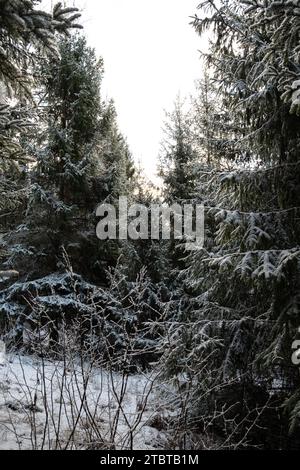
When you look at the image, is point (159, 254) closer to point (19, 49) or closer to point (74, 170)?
point (74, 170)

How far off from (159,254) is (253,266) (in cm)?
663

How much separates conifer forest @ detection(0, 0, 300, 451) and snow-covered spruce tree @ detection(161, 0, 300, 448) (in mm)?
28

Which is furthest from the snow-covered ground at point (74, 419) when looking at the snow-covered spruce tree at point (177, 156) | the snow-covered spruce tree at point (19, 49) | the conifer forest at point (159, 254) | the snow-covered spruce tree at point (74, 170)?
the snow-covered spruce tree at point (177, 156)

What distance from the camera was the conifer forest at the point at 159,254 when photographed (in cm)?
455

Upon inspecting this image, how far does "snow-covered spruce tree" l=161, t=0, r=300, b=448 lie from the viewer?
5.00 meters

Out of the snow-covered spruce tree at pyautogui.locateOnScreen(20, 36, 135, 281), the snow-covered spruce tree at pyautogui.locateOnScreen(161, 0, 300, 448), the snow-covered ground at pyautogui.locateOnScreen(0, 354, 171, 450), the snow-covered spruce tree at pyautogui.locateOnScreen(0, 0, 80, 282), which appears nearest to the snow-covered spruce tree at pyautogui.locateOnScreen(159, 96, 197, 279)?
the snow-covered spruce tree at pyautogui.locateOnScreen(20, 36, 135, 281)

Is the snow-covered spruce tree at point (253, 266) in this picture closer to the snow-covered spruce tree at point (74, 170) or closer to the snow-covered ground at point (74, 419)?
the snow-covered ground at point (74, 419)

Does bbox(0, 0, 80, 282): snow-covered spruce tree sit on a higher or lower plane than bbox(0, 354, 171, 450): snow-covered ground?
higher

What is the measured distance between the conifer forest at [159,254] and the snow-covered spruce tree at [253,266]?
3 cm

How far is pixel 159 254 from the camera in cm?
1148

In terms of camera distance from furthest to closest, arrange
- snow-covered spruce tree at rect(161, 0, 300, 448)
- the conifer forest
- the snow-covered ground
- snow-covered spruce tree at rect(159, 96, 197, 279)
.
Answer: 1. snow-covered spruce tree at rect(159, 96, 197, 279)
2. snow-covered spruce tree at rect(161, 0, 300, 448)
3. the conifer forest
4. the snow-covered ground

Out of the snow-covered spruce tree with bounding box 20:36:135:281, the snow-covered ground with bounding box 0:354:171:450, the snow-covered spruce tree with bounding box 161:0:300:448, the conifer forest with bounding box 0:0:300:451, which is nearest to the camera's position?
the snow-covered ground with bounding box 0:354:171:450

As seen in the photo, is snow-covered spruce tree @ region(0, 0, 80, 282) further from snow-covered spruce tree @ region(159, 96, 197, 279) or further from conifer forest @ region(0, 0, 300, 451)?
snow-covered spruce tree @ region(159, 96, 197, 279)

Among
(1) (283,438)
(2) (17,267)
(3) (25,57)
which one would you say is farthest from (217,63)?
(2) (17,267)
